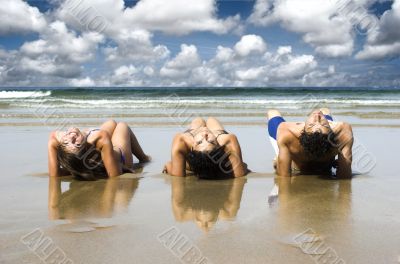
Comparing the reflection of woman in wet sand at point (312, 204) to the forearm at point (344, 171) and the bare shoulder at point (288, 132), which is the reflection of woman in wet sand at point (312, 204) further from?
the bare shoulder at point (288, 132)

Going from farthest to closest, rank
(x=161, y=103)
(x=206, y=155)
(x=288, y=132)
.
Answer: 1. (x=161, y=103)
2. (x=288, y=132)
3. (x=206, y=155)

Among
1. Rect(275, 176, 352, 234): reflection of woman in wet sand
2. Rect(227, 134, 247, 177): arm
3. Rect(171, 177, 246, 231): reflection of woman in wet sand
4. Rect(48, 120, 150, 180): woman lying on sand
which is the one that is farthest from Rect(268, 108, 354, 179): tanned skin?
Rect(48, 120, 150, 180): woman lying on sand

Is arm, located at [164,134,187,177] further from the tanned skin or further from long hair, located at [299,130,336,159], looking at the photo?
long hair, located at [299,130,336,159]

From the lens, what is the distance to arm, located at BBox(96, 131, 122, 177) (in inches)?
211

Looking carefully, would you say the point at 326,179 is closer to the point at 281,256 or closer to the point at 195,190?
the point at 195,190

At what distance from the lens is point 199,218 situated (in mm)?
3609

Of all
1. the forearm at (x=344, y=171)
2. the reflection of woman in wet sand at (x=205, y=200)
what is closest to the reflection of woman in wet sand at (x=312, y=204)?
the forearm at (x=344, y=171)

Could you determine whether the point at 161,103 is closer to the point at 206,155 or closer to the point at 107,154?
the point at 107,154

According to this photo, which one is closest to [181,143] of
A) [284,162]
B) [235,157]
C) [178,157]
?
[178,157]

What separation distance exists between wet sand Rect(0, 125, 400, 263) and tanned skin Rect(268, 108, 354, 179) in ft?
0.67

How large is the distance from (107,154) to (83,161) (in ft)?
1.05

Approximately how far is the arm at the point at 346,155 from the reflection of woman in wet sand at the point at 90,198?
8.34 feet

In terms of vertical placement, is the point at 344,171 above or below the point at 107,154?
below

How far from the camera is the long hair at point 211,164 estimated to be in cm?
518
